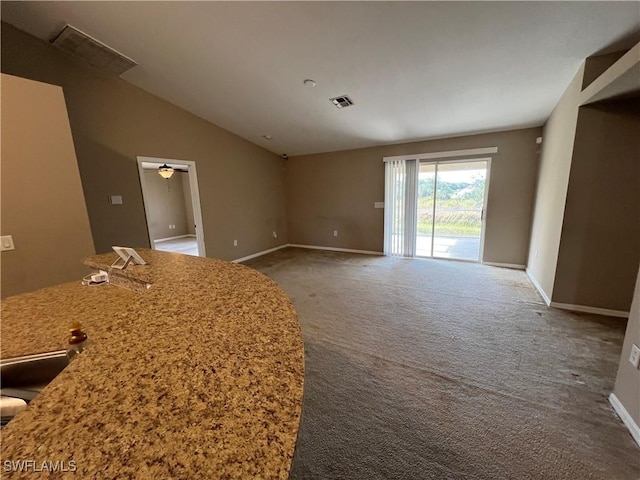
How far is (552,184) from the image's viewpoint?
317 cm

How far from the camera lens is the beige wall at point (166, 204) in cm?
741

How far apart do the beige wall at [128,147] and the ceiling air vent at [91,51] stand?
0.17m

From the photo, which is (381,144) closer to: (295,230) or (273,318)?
(295,230)

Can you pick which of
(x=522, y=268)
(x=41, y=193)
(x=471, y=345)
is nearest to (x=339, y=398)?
(x=471, y=345)

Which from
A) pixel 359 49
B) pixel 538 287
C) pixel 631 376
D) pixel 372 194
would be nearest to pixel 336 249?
pixel 372 194

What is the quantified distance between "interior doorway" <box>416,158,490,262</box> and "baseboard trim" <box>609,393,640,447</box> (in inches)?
131

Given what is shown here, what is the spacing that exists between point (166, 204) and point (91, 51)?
569 cm

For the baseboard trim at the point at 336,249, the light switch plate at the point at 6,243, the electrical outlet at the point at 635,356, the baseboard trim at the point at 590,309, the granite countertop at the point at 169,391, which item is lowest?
the baseboard trim at the point at 590,309

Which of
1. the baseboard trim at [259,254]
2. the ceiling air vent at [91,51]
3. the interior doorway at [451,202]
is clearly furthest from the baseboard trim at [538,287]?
the ceiling air vent at [91,51]

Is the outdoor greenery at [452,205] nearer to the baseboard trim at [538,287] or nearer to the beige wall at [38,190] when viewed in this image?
the baseboard trim at [538,287]

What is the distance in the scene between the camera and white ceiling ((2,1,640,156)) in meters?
1.98

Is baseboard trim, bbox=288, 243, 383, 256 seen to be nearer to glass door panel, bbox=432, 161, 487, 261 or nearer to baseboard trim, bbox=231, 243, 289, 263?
baseboard trim, bbox=231, 243, 289, 263

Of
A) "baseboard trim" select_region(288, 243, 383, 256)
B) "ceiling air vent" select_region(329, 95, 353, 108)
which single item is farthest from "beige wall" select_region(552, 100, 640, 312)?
"baseboard trim" select_region(288, 243, 383, 256)

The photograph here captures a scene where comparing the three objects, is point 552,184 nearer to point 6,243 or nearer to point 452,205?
point 452,205
